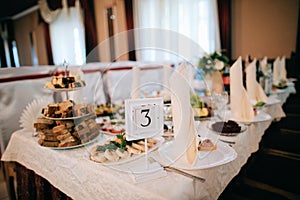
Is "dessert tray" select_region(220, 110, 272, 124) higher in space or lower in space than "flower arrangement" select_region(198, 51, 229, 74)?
lower

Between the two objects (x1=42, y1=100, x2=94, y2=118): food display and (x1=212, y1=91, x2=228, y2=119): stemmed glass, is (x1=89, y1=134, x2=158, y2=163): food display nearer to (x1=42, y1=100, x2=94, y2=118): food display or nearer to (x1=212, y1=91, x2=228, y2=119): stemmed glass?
(x1=42, y1=100, x2=94, y2=118): food display

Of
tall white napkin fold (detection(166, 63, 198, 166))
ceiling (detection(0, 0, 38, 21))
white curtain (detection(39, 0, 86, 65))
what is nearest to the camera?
tall white napkin fold (detection(166, 63, 198, 166))

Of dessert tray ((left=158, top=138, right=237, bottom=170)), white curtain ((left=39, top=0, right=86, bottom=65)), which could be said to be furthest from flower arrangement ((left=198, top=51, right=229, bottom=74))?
white curtain ((left=39, top=0, right=86, bottom=65))

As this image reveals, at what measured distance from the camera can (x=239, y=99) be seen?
1.20 meters

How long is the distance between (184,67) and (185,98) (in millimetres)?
130

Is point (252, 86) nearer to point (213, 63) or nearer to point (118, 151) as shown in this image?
point (213, 63)

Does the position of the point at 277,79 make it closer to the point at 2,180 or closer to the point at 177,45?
the point at 177,45

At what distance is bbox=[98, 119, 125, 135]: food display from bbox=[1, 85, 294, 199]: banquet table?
8cm

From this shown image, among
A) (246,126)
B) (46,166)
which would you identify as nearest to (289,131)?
(246,126)

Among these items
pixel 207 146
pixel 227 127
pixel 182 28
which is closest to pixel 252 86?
pixel 227 127

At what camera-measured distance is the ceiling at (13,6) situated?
Result: 544 cm

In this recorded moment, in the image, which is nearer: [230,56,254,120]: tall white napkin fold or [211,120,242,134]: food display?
[211,120,242,134]: food display

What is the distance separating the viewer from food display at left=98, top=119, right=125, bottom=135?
3.50 feet

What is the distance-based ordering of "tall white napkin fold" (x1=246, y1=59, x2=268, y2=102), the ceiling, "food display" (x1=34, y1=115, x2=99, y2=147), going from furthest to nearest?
the ceiling, "tall white napkin fold" (x1=246, y1=59, x2=268, y2=102), "food display" (x1=34, y1=115, x2=99, y2=147)
